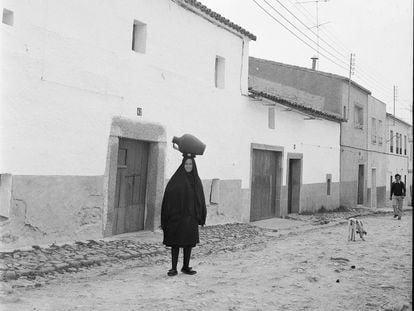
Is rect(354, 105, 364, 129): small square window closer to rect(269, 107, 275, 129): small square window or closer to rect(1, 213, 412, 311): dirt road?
rect(269, 107, 275, 129): small square window

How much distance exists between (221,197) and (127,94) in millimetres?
4178

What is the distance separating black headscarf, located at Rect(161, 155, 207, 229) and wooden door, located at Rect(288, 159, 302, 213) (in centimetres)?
1030

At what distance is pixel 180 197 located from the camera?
226 inches

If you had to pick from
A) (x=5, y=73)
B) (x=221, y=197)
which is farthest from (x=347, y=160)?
(x=5, y=73)

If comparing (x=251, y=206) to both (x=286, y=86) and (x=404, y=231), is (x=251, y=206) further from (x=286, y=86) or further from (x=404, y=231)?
(x=286, y=86)

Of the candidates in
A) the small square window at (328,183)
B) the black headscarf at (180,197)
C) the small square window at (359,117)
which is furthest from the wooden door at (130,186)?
the small square window at (359,117)

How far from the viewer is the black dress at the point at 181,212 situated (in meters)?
5.65

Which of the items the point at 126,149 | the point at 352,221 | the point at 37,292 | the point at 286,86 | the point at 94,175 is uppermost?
the point at 286,86

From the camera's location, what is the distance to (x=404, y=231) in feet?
38.2

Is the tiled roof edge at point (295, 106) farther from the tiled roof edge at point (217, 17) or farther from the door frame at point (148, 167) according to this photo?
the door frame at point (148, 167)

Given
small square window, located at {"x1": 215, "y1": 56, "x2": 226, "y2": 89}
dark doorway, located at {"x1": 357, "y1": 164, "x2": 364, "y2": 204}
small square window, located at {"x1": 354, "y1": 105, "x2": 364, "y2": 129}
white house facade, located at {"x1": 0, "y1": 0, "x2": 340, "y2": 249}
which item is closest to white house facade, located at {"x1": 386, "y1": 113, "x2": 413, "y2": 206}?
small square window, located at {"x1": 354, "y1": 105, "x2": 364, "y2": 129}

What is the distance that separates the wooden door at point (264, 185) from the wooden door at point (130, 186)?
182 inches

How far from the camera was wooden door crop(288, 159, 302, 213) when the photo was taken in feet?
51.5

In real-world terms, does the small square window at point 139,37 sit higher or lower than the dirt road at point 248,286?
higher
